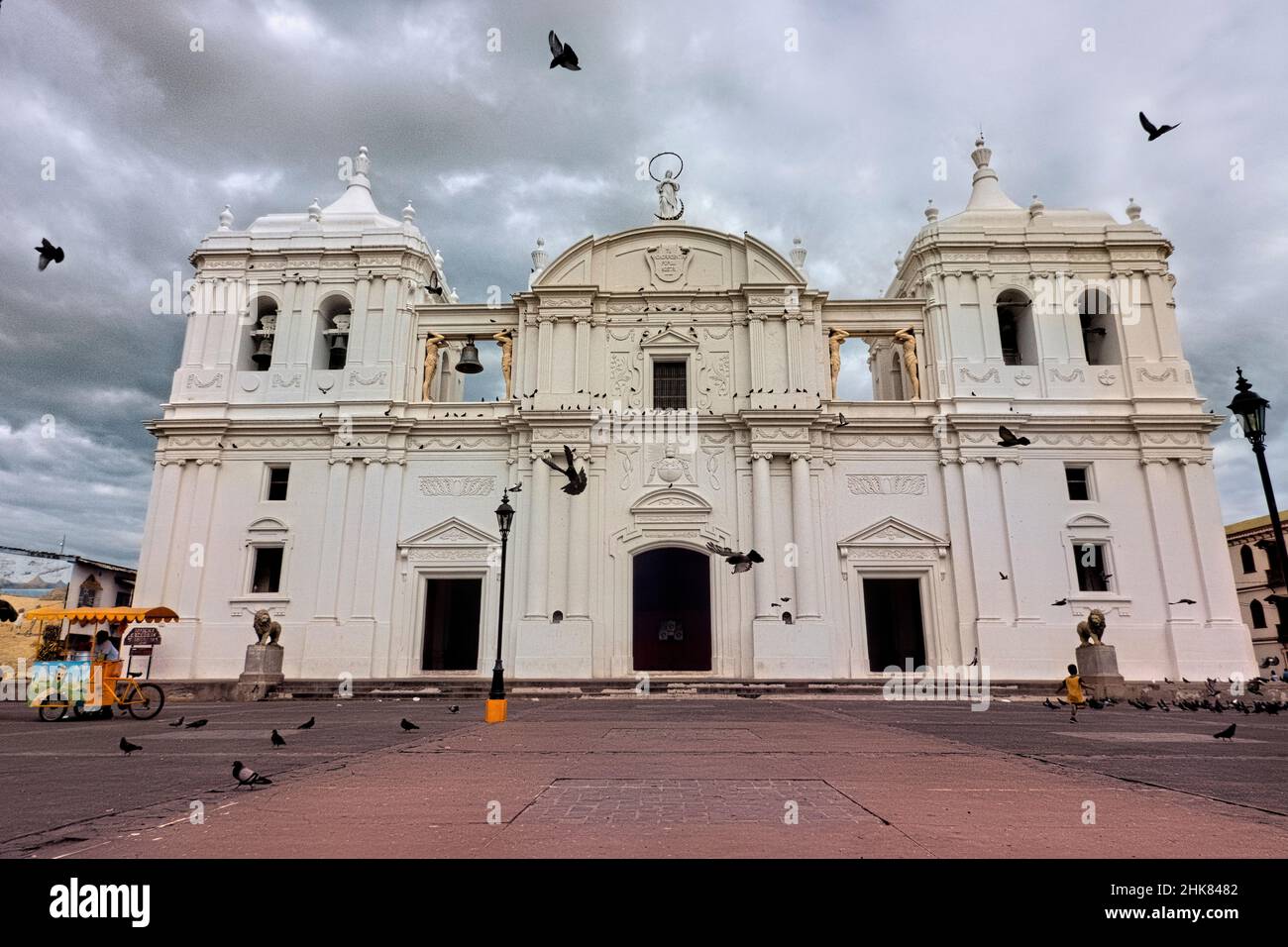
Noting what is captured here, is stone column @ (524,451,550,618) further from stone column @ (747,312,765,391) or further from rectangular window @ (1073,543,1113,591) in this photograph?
rectangular window @ (1073,543,1113,591)

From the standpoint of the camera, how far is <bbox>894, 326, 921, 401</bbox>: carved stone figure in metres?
24.7

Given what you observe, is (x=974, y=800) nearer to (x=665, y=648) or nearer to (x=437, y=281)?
(x=665, y=648)

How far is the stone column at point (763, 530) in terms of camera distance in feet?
70.7

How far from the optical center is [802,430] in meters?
22.9

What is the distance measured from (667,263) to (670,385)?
442 cm

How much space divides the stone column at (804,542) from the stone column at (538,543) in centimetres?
755

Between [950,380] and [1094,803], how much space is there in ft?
69.9

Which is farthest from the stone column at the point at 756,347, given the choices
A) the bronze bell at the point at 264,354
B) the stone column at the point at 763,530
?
the bronze bell at the point at 264,354

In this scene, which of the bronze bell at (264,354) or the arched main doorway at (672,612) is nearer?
the arched main doorway at (672,612)

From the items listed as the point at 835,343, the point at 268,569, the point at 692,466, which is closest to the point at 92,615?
the point at 268,569

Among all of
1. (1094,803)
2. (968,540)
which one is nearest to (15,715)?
(1094,803)

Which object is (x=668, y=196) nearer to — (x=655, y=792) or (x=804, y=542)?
(x=804, y=542)

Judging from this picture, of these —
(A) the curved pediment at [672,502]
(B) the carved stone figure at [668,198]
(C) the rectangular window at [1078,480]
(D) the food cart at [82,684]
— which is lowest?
(D) the food cart at [82,684]

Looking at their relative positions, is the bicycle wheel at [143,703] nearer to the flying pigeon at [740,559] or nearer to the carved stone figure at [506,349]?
the flying pigeon at [740,559]
